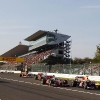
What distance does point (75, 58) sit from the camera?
97812 millimetres

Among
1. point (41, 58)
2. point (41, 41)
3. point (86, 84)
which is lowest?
point (86, 84)

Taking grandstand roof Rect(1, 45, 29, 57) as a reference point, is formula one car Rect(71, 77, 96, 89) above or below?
below

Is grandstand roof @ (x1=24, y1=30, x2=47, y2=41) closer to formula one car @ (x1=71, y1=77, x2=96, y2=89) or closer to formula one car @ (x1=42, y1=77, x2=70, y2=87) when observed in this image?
formula one car @ (x1=42, y1=77, x2=70, y2=87)

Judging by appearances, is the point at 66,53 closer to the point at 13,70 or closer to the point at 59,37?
the point at 59,37

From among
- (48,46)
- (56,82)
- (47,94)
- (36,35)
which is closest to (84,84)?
(56,82)

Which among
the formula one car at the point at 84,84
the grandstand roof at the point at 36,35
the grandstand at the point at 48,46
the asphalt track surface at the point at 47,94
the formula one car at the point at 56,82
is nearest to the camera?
the asphalt track surface at the point at 47,94

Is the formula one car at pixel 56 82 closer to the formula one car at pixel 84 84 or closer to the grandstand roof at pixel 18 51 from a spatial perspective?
the formula one car at pixel 84 84

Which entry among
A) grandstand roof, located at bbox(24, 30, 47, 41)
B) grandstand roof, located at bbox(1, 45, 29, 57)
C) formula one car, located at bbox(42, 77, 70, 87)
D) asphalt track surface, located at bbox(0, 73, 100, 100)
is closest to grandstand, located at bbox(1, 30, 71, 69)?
grandstand roof, located at bbox(24, 30, 47, 41)

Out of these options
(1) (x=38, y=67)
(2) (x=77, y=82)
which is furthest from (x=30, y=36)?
(2) (x=77, y=82)

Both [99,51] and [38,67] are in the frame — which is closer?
[38,67]

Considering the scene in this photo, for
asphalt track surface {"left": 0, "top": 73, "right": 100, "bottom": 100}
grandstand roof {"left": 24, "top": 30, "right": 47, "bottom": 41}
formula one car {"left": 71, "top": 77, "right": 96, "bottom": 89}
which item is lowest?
asphalt track surface {"left": 0, "top": 73, "right": 100, "bottom": 100}

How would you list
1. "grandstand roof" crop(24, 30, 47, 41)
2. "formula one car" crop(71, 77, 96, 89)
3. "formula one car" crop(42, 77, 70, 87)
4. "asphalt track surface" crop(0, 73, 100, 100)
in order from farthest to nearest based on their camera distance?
"grandstand roof" crop(24, 30, 47, 41)
"formula one car" crop(42, 77, 70, 87)
"formula one car" crop(71, 77, 96, 89)
"asphalt track surface" crop(0, 73, 100, 100)

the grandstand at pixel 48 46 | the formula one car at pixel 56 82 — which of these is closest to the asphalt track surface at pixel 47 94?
the formula one car at pixel 56 82

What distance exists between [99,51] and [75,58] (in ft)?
105
